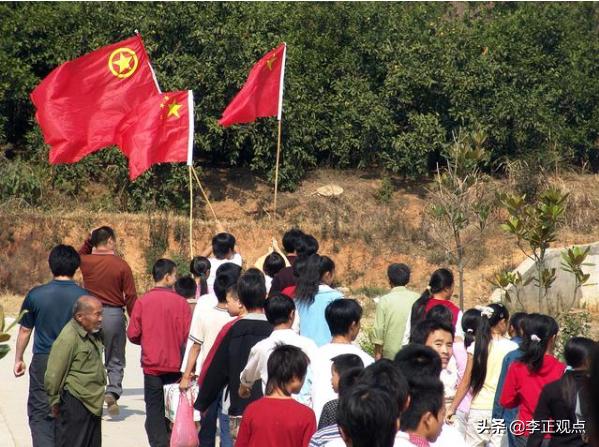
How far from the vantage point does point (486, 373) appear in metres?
7.25

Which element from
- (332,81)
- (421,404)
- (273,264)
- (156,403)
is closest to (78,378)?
(156,403)

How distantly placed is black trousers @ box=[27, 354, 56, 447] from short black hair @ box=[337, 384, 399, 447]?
174 inches

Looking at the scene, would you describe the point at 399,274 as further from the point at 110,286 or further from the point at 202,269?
the point at 110,286

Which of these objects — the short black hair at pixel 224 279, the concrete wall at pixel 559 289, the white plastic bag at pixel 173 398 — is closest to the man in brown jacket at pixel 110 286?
the white plastic bag at pixel 173 398

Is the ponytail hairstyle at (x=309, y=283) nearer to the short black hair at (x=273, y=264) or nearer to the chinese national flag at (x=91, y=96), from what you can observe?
the short black hair at (x=273, y=264)

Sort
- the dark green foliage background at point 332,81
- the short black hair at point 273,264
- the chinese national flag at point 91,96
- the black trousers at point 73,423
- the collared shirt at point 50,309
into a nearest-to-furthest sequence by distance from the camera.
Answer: the black trousers at point 73,423 < the collared shirt at point 50,309 < the short black hair at point 273,264 < the chinese national flag at point 91,96 < the dark green foliage background at point 332,81

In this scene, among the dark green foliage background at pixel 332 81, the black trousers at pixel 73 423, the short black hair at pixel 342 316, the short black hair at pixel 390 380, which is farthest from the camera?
the dark green foliage background at pixel 332 81

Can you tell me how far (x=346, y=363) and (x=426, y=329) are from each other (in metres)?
0.99

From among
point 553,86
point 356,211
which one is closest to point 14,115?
point 356,211

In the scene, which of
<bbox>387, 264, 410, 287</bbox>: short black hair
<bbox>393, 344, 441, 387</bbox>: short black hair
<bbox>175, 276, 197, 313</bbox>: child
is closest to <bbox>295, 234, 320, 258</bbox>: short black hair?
<bbox>387, 264, 410, 287</bbox>: short black hair

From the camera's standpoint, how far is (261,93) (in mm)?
14469

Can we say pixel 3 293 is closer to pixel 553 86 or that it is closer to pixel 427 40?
pixel 427 40

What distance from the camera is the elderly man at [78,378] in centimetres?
696

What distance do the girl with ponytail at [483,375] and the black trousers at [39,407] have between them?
286cm
